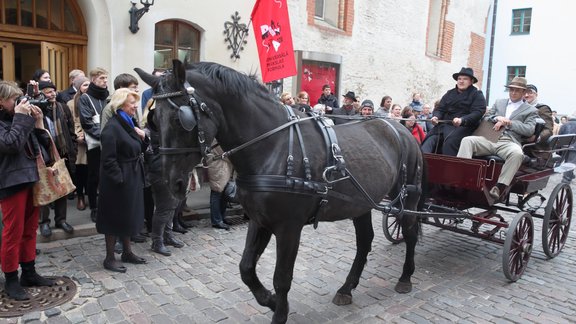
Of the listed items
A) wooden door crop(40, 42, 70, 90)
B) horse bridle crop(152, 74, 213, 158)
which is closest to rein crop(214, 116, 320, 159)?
horse bridle crop(152, 74, 213, 158)

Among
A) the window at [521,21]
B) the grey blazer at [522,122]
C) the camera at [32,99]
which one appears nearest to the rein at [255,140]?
the camera at [32,99]

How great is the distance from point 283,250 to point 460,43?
54.4 ft

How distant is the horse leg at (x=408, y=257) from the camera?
4.46 metres

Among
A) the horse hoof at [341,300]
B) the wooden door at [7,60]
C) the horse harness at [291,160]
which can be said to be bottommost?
the horse hoof at [341,300]

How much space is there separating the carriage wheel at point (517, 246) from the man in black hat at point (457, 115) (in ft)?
3.66

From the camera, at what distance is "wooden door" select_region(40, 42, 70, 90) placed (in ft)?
23.0

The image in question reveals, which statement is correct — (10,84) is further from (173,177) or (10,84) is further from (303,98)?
(303,98)

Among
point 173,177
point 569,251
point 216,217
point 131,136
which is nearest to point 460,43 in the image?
point 569,251

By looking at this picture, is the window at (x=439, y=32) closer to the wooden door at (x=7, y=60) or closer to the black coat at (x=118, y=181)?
the wooden door at (x=7, y=60)

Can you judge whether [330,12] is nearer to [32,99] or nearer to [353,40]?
[353,40]

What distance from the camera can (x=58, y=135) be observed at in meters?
5.77

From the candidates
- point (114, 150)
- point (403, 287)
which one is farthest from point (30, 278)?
point (403, 287)

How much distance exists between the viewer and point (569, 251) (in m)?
6.09

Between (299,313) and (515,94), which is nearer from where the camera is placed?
(299,313)
